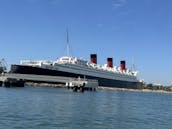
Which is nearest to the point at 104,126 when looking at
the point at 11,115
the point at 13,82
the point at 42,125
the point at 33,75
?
the point at 42,125

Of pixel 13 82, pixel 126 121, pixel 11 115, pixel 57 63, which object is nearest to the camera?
pixel 11 115

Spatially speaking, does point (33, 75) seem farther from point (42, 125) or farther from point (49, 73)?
point (42, 125)

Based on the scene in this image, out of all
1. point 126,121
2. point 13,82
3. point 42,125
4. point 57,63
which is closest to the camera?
point 42,125

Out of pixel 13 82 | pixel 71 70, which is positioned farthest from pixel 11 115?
pixel 71 70

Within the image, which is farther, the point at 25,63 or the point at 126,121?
the point at 25,63

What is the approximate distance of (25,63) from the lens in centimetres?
17925

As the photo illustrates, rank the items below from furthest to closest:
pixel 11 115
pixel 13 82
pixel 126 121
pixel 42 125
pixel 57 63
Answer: pixel 57 63 → pixel 13 82 → pixel 126 121 → pixel 11 115 → pixel 42 125

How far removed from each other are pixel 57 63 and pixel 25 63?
1394 cm

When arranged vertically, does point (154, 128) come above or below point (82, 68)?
below

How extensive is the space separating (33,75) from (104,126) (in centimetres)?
13124

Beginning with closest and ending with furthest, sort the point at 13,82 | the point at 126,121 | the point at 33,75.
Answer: the point at 126,121 < the point at 13,82 < the point at 33,75

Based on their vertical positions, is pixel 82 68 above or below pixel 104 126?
above

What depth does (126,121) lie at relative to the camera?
1954 inches

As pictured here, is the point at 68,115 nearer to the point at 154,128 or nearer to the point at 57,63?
the point at 154,128
